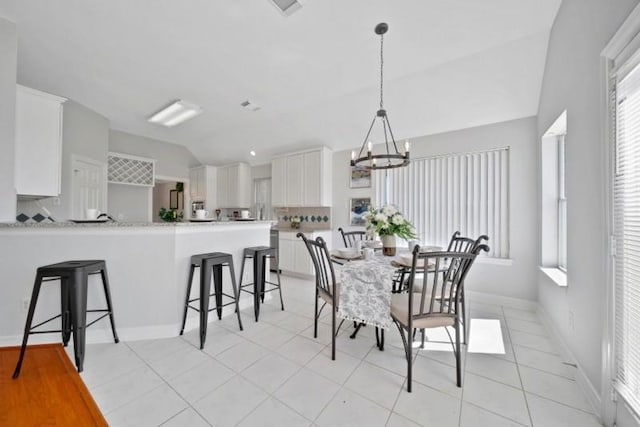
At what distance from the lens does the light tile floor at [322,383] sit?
Answer: 1442 millimetres

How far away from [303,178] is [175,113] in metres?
2.48

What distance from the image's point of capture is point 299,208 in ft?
17.9

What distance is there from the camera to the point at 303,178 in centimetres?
488

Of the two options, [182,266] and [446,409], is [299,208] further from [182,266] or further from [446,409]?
[446,409]

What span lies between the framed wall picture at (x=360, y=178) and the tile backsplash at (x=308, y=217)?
786 mm

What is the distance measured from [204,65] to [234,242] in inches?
86.6

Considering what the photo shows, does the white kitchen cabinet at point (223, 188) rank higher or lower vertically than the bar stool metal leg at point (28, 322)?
higher

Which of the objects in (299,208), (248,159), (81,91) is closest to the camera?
(81,91)

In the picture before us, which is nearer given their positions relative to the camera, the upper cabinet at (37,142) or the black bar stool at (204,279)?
the black bar stool at (204,279)

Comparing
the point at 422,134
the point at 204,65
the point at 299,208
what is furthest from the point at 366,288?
the point at 299,208

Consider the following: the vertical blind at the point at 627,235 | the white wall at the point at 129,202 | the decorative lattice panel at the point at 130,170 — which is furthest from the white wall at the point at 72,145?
the vertical blind at the point at 627,235

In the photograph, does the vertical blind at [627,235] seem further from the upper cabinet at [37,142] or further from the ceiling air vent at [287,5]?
the upper cabinet at [37,142]

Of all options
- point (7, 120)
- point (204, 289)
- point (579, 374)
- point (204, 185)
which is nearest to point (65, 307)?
point (204, 289)

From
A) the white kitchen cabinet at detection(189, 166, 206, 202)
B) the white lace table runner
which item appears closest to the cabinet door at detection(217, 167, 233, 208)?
the white kitchen cabinet at detection(189, 166, 206, 202)
